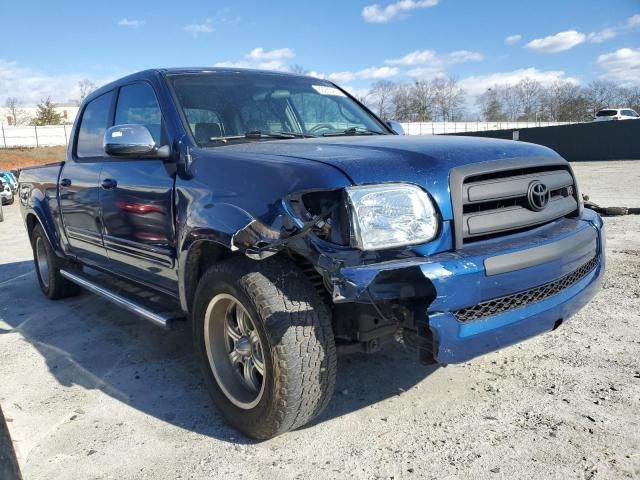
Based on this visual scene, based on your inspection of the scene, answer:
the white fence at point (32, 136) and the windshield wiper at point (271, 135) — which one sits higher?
the white fence at point (32, 136)

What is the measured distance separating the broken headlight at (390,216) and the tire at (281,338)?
17.8 inches

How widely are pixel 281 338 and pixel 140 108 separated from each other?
220cm

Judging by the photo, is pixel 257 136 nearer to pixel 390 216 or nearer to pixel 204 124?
pixel 204 124

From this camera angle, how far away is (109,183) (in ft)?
12.5

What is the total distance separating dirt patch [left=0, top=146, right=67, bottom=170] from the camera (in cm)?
4251

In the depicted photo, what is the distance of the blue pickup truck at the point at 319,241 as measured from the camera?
224 cm

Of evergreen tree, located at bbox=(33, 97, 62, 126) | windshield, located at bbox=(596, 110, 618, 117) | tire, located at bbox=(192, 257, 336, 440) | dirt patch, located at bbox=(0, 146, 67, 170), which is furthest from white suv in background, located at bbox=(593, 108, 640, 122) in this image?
evergreen tree, located at bbox=(33, 97, 62, 126)

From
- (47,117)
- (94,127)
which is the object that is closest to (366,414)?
(94,127)

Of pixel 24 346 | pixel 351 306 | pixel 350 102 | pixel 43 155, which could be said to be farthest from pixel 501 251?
pixel 43 155

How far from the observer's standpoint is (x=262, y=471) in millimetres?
2488

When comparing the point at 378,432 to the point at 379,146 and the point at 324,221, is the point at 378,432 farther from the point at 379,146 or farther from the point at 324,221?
the point at 379,146

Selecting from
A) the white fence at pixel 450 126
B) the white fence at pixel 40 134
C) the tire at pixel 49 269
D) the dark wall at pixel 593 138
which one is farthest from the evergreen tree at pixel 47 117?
the tire at pixel 49 269

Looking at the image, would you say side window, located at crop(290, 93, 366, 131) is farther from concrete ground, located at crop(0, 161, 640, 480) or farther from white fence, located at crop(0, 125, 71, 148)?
white fence, located at crop(0, 125, 71, 148)

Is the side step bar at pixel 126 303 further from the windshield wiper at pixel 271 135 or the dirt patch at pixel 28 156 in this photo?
the dirt patch at pixel 28 156
